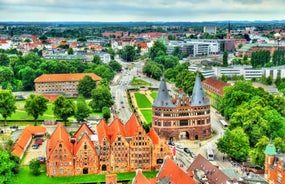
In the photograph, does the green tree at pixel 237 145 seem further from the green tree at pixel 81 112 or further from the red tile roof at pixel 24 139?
the green tree at pixel 81 112

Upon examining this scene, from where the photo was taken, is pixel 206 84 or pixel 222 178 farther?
pixel 206 84

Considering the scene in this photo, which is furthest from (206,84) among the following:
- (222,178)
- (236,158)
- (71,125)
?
(222,178)

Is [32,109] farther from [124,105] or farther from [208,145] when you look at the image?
[208,145]

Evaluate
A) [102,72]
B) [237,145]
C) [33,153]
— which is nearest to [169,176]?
[237,145]

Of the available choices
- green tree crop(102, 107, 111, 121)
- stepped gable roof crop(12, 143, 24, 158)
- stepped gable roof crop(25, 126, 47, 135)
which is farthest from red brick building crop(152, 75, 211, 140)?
stepped gable roof crop(12, 143, 24, 158)

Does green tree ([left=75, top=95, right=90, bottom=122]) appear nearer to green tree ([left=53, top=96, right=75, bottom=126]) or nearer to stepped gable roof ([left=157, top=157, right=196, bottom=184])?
green tree ([left=53, top=96, right=75, bottom=126])

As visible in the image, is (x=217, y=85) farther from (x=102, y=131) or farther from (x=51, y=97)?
(x=102, y=131)

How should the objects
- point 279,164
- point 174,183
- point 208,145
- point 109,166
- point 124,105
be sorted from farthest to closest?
point 124,105 < point 208,145 < point 109,166 < point 279,164 < point 174,183

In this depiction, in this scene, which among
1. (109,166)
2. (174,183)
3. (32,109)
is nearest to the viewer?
(174,183)
